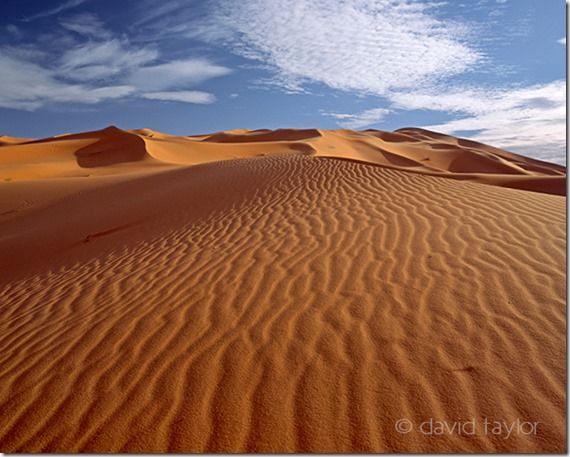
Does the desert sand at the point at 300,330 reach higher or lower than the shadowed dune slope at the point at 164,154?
higher

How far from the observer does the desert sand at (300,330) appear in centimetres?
234

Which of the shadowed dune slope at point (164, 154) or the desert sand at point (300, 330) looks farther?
the shadowed dune slope at point (164, 154)

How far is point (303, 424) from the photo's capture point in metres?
2.32

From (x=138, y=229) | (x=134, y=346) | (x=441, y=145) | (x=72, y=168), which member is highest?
(x=134, y=346)

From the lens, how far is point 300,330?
3229 millimetres

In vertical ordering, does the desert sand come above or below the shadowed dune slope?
above

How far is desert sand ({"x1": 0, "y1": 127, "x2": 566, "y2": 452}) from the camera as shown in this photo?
2338 millimetres

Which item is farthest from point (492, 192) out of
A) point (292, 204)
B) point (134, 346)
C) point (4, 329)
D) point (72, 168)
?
point (72, 168)

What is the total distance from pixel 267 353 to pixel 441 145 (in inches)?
1985

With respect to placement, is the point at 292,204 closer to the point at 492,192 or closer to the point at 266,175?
the point at 266,175

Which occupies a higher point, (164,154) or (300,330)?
(300,330)

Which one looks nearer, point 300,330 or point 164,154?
point 300,330

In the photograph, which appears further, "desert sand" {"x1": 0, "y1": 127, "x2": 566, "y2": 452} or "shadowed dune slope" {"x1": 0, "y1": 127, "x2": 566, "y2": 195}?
"shadowed dune slope" {"x1": 0, "y1": 127, "x2": 566, "y2": 195}

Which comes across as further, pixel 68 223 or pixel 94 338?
pixel 68 223
